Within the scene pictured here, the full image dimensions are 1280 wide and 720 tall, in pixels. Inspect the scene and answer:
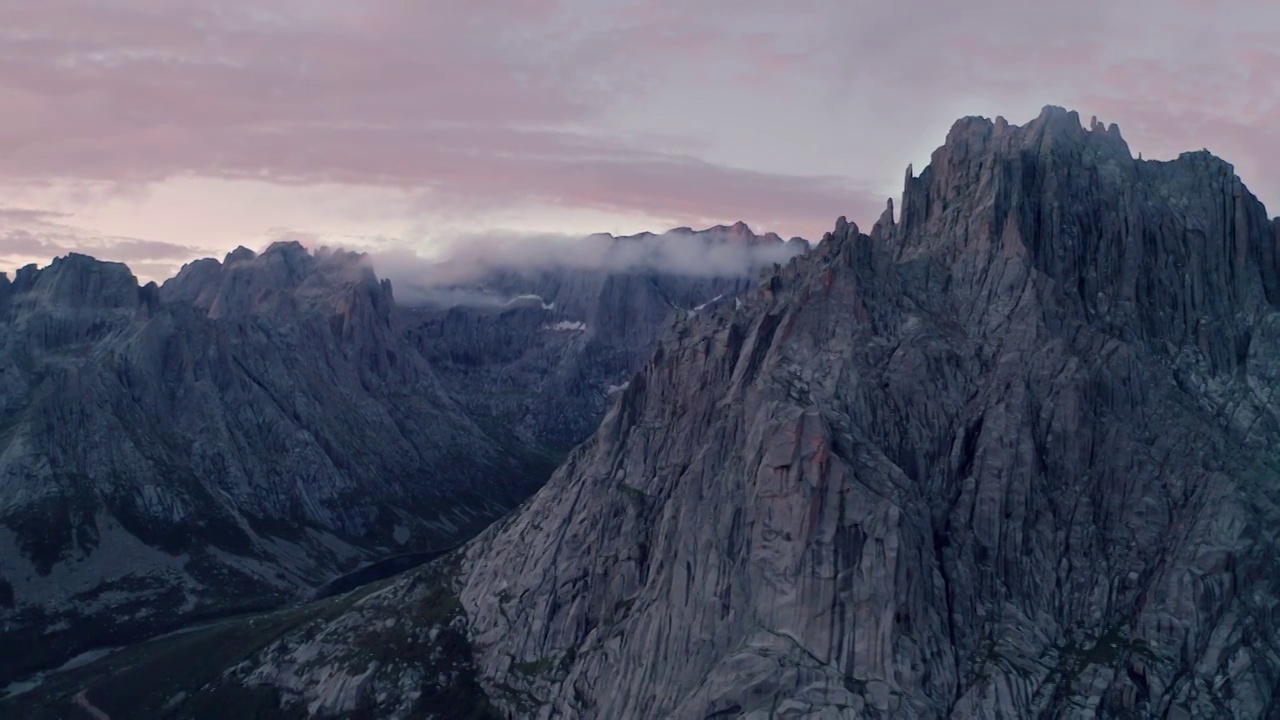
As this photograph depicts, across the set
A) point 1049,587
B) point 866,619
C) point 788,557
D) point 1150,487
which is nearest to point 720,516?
point 788,557

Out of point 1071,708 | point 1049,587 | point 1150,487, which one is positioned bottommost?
point 1071,708

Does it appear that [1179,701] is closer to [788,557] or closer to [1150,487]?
[1150,487]

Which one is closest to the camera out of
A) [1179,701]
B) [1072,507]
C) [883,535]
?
[1179,701]

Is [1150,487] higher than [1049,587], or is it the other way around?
[1150,487]

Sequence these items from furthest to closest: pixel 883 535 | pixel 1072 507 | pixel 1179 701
A: pixel 1072 507 < pixel 883 535 < pixel 1179 701

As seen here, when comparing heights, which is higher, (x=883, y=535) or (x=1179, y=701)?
(x=883, y=535)

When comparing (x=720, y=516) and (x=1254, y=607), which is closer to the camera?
(x=1254, y=607)

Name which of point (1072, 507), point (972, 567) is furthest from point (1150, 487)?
point (972, 567)

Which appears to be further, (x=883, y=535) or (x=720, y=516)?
(x=720, y=516)

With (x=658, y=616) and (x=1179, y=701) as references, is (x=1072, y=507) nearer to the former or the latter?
(x=1179, y=701)
